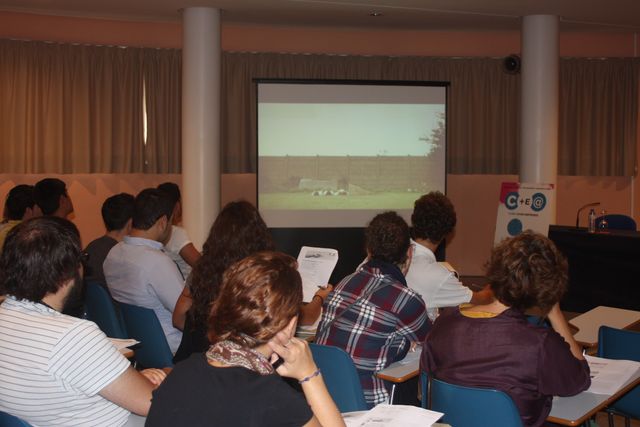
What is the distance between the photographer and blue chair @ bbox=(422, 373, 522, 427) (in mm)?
2234

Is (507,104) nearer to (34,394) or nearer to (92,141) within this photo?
(92,141)

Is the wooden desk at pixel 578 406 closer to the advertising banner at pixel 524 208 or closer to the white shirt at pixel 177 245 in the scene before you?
the white shirt at pixel 177 245

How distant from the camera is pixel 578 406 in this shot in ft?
8.02

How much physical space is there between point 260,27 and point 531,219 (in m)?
3.85

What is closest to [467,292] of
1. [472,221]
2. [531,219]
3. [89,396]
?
[89,396]

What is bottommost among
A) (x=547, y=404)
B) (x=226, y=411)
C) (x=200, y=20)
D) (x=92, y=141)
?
(x=547, y=404)

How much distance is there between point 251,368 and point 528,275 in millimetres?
1244

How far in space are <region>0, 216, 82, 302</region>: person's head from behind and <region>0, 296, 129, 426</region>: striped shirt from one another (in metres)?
0.08

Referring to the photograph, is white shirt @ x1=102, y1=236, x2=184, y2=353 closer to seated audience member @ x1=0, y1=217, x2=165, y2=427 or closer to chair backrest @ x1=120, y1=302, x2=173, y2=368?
chair backrest @ x1=120, y1=302, x2=173, y2=368

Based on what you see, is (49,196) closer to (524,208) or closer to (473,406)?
(473,406)

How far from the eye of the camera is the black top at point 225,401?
1566 millimetres

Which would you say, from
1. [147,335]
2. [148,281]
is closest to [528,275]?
[147,335]

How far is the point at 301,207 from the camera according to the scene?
816cm

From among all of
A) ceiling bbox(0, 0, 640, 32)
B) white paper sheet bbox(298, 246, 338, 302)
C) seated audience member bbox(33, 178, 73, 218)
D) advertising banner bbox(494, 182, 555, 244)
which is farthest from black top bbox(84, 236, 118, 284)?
advertising banner bbox(494, 182, 555, 244)
